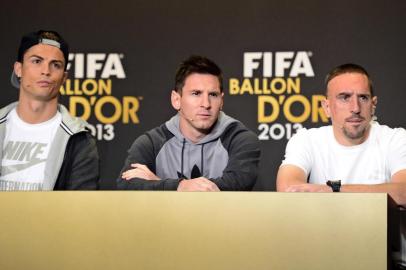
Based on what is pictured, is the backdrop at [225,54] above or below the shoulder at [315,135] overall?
above

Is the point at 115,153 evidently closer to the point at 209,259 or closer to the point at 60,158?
the point at 60,158

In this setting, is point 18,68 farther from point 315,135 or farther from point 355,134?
point 355,134

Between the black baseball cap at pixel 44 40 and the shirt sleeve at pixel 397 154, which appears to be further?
the black baseball cap at pixel 44 40

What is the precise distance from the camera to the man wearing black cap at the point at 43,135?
307 cm

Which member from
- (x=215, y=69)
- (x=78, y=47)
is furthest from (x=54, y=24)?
(x=215, y=69)

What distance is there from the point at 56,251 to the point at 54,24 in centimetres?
218

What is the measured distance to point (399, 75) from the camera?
3.73m

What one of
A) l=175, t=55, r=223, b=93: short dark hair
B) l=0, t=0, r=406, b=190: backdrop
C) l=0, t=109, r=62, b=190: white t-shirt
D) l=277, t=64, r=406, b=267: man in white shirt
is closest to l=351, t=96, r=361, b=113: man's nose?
l=277, t=64, r=406, b=267: man in white shirt

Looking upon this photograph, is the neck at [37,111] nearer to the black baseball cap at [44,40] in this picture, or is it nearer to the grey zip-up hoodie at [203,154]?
the black baseball cap at [44,40]

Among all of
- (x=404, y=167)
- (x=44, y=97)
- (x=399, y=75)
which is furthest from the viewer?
(x=399, y=75)

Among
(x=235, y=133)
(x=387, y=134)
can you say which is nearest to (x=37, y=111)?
(x=235, y=133)

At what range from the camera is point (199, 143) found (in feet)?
10.4

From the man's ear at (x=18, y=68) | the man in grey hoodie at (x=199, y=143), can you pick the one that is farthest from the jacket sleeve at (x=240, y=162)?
the man's ear at (x=18, y=68)

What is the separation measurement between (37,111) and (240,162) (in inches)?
32.7
